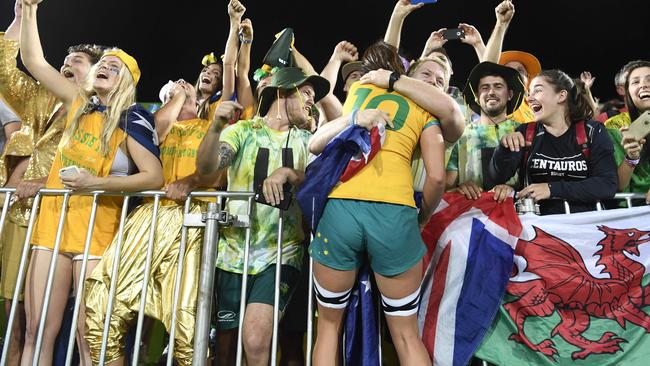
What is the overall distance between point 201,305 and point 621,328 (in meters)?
2.16

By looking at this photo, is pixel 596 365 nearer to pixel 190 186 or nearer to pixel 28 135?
pixel 190 186

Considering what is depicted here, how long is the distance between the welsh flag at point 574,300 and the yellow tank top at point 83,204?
2.25 metres

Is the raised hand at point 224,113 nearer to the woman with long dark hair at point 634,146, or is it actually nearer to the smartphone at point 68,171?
the smartphone at point 68,171

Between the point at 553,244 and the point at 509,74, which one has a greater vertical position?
the point at 509,74

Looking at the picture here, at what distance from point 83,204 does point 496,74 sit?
2.87m

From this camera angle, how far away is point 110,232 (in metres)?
3.04

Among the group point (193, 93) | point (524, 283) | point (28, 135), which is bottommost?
point (524, 283)

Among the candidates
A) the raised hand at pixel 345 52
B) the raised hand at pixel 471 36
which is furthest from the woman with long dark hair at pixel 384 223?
the raised hand at pixel 471 36

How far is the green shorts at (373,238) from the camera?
7.19ft

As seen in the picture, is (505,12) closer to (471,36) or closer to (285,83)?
(471,36)

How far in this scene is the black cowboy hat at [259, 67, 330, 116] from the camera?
3297 mm

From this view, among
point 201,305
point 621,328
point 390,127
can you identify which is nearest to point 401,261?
point 390,127

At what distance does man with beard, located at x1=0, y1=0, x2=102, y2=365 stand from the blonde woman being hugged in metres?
0.22

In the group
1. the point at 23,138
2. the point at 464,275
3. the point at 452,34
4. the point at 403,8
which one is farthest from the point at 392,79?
the point at 23,138
